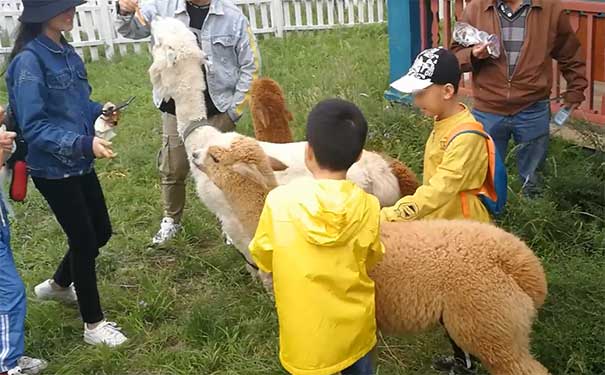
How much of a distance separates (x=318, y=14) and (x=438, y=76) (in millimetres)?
9935

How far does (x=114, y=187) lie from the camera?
6695mm

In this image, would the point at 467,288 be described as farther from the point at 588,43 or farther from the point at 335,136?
the point at 588,43

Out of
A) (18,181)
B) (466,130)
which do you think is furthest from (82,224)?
(466,130)

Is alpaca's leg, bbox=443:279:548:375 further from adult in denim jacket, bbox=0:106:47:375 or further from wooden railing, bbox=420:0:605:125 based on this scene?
wooden railing, bbox=420:0:605:125

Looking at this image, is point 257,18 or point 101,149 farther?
point 257,18

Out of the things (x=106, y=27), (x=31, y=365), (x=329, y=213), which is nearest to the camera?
(x=329, y=213)

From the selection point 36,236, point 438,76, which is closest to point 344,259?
point 438,76

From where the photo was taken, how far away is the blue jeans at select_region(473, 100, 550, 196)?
4.64m

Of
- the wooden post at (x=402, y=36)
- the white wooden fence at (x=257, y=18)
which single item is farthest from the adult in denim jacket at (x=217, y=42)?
the white wooden fence at (x=257, y=18)

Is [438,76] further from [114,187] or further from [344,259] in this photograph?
[114,187]

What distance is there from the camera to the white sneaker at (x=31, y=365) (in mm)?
3963

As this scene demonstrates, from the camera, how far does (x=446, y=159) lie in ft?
11.1

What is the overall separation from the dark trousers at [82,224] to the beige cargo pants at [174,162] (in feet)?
3.17

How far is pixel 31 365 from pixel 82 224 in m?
0.86
